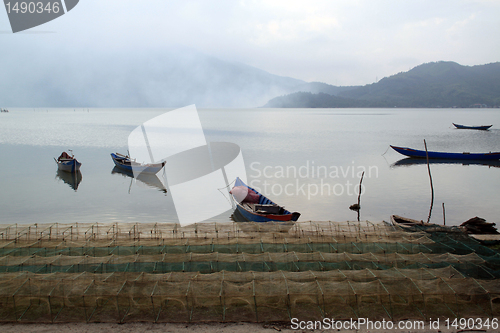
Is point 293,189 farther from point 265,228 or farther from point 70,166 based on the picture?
point 70,166

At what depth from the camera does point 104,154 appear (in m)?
65.1

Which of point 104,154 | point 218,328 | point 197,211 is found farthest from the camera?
point 104,154

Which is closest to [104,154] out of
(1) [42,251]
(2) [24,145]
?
(2) [24,145]

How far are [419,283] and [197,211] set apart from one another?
20.4 meters

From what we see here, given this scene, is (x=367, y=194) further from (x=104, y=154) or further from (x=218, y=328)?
(x=104, y=154)

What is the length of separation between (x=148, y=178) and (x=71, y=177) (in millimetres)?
9186

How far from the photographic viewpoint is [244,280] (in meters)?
13.0

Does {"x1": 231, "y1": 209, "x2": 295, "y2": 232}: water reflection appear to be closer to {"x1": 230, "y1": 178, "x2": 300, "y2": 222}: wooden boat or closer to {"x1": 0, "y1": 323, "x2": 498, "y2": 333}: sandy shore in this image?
{"x1": 230, "y1": 178, "x2": 300, "y2": 222}: wooden boat

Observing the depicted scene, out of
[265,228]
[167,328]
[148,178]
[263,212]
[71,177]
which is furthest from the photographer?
[148,178]

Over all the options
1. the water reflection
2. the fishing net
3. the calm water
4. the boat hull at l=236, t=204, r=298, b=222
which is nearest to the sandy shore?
the fishing net

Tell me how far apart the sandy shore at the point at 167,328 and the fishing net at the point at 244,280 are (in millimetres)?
262

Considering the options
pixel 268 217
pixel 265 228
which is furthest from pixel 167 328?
pixel 268 217

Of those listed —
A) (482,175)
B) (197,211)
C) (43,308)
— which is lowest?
(482,175)

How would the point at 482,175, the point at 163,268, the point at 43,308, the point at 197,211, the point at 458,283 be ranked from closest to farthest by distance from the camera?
1. the point at 43,308
2. the point at 458,283
3. the point at 163,268
4. the point at 197,211
5. the point at 482,175
